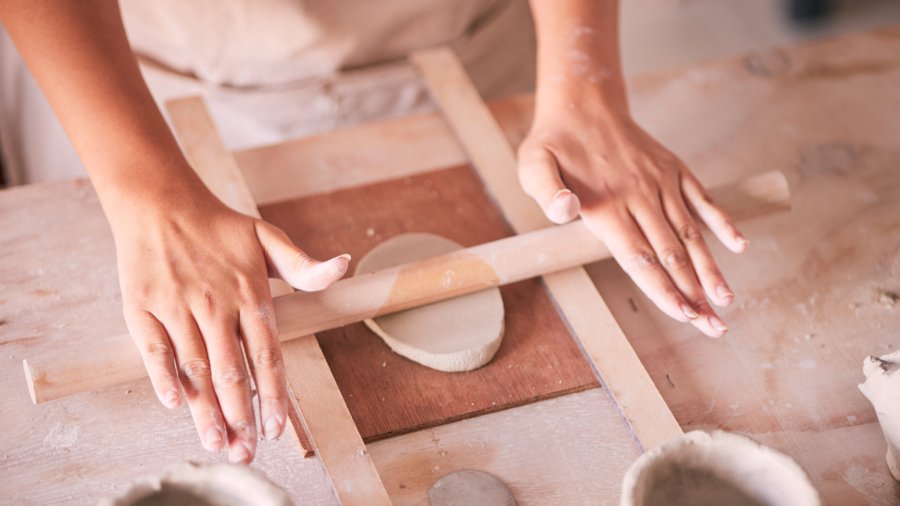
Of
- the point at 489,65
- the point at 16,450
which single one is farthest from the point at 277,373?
the point at 489,65

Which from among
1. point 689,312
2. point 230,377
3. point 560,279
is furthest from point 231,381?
point 689,312

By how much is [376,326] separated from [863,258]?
2.26ft

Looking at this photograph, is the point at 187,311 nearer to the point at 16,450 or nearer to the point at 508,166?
the point at 16,450

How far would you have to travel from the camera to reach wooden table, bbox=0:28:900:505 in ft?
3.07

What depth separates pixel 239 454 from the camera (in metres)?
0.88

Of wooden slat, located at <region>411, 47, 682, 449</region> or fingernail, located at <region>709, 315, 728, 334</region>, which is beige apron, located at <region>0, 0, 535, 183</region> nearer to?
wooden slat, located at <region>411, 47, 682, 449</region>

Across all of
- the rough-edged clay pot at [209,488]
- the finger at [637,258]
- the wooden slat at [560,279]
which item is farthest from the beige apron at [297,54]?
the rough-edged clay pot at [209,488]

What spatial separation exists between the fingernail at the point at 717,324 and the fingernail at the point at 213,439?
60 centimetres

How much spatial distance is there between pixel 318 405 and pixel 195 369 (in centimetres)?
14

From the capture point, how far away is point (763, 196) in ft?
3.92

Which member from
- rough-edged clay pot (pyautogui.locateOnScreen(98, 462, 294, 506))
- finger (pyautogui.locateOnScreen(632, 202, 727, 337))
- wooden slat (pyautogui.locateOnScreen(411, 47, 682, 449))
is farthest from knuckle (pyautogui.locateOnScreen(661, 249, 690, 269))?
rough-edged clay pot (pyautogui.locateOnScreen(98, 462, 294, 506))

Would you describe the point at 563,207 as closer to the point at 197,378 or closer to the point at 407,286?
the point at 407,286

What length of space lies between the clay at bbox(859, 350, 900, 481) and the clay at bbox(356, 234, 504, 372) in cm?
42

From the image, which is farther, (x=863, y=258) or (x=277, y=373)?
(x=863, y=258)
